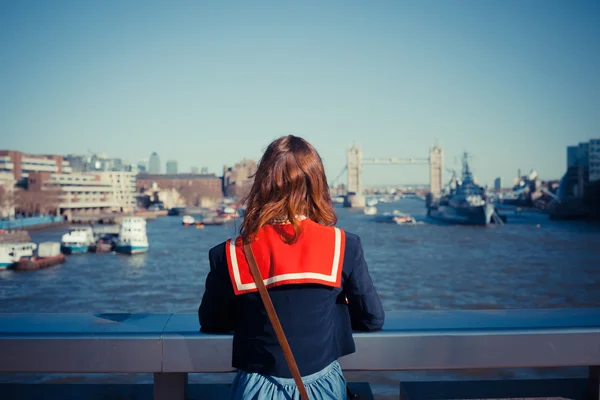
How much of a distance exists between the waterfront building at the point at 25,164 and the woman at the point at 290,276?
4467 centimetres

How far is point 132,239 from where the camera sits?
59.5 feet

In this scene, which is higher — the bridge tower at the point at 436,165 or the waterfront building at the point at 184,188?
the bridge tower at the point at 436,165

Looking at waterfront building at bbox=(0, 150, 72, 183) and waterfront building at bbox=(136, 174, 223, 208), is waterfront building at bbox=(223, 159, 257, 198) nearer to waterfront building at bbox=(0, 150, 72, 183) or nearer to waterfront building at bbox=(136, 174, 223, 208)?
waterfront building at bbox=(136, 174, 223, 208)

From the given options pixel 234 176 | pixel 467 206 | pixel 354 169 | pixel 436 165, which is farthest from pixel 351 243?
pixel 234 176

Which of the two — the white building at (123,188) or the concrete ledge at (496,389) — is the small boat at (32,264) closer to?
the concrete ledge at (496,389)

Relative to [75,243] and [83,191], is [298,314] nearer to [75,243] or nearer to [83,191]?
[75,243]

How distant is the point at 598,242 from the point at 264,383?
20.6 m

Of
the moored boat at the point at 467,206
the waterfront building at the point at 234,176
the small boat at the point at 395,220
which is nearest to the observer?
the moored boat at the point at 467,206

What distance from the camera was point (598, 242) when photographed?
19203 mm

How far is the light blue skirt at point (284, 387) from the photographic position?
0.73m

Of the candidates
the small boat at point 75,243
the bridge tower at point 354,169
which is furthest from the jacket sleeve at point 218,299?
the bridge tower at point 354,169

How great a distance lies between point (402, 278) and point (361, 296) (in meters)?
11.1

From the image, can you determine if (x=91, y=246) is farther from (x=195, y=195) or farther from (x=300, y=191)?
(x=195, y=195)

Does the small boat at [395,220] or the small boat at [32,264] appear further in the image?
the small boat at [395,220]
